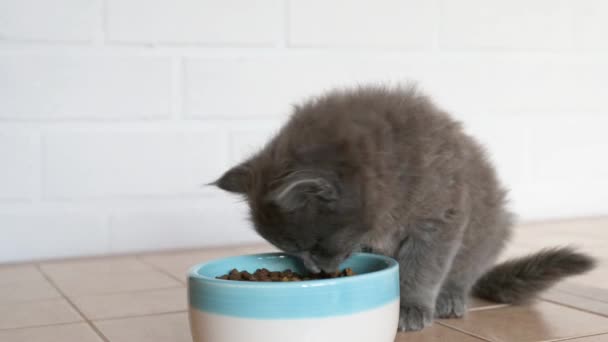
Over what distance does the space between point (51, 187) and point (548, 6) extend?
1.84m

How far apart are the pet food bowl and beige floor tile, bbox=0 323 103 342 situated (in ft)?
1.12

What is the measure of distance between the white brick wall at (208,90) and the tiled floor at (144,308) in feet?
0.64

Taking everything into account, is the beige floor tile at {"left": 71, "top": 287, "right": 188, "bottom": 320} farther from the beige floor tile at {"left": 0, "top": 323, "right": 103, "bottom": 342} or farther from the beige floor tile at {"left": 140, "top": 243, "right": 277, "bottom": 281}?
the beige floor tile at {"left": 140, "top": 243, "right": 277, "bottom": 281}

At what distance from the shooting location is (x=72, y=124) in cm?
220

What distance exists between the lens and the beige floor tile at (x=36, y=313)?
143 centimetres

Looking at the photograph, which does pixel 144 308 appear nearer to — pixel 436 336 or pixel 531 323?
pixel 436 336

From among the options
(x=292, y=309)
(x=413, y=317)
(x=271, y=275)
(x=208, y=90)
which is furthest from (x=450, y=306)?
(x=208, y=90)

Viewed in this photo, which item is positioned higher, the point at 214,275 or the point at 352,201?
the point at 352,201

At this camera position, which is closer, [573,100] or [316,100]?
[316,100]

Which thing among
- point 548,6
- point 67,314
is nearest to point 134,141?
point 67,314

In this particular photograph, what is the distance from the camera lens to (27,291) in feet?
5.68

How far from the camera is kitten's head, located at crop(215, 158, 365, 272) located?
111 cm

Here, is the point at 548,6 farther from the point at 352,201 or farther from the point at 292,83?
the point at 352,201

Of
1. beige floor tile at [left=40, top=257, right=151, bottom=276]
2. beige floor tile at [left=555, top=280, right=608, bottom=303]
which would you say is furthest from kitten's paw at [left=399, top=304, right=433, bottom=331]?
beige floor tile at [left=40, top=257, right=151, bottom=276]
